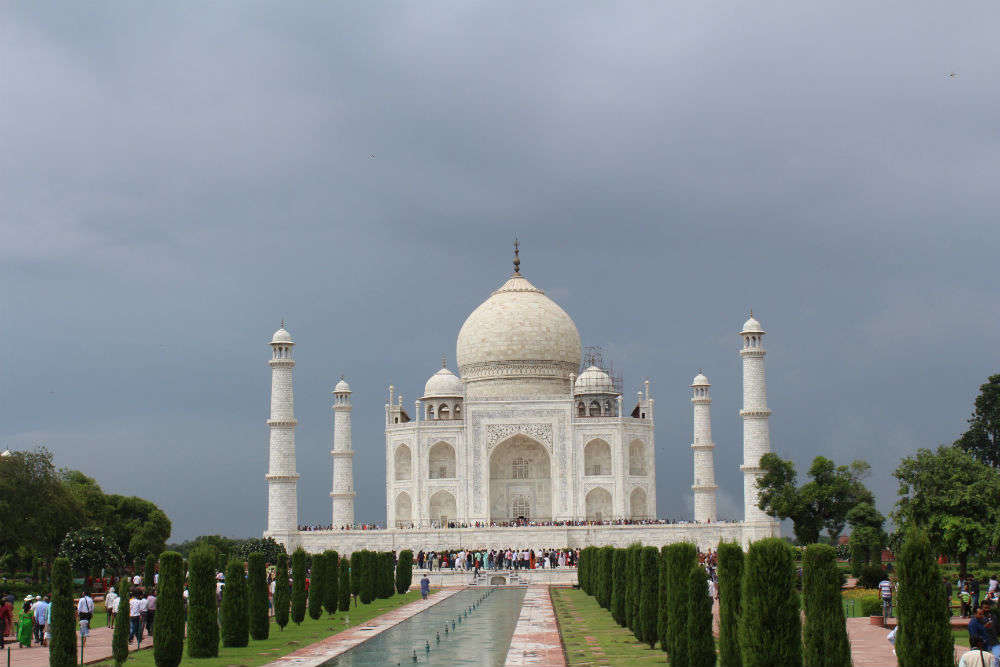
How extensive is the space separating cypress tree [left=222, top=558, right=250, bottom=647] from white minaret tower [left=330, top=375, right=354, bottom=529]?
25.9m

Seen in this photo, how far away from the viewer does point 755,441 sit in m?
40.4

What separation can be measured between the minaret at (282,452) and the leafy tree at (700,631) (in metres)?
28.6

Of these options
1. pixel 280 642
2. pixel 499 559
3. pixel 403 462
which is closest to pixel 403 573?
pixel 499 559

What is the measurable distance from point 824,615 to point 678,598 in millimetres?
3101

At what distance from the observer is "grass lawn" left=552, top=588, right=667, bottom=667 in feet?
52.7

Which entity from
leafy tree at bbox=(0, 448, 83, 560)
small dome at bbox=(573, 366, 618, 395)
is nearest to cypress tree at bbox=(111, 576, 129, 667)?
leafy tree at bbox=(0, 448, 83, 560)

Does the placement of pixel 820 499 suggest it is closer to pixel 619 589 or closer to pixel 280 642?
pixel 619 589

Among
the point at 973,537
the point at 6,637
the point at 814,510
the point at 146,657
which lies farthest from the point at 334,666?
the point at 814,510

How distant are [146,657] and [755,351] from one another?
2815 centimetres

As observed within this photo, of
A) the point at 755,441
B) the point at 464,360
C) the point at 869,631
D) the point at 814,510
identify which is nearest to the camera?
the point at 869,631

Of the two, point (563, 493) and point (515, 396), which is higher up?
point (515, 396)

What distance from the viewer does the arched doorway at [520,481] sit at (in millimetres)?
45406

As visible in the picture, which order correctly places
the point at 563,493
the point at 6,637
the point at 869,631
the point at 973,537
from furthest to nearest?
1. the point at 563,493
2. the point at 973,537
3. the point at 6,637
4. the point at 869,631

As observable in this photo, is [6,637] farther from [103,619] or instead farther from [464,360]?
[464,360]
